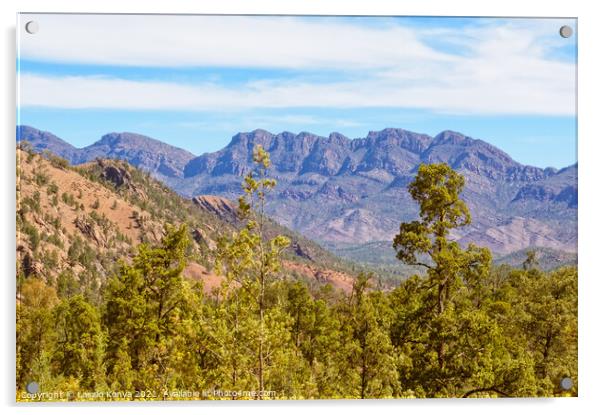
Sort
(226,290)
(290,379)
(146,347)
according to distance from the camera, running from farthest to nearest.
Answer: (146,347), (290,379), (226,290)

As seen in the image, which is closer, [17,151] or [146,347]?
[17,151]

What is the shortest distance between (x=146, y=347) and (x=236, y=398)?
3.24m

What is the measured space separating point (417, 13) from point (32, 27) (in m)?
7.58

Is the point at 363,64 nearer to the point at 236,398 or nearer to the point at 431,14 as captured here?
the point at 431,14

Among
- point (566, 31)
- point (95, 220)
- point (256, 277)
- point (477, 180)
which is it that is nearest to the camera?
point (256, 277)

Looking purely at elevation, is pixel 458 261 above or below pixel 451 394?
above

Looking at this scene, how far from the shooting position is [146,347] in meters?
16.6

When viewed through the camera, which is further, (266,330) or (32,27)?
(32,27)

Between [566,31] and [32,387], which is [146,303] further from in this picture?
[566,31]

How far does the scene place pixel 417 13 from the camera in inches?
598

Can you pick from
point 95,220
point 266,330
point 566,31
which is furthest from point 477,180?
point 95,220

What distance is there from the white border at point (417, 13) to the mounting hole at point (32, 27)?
25cm

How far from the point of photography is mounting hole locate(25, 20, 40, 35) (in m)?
14.6
